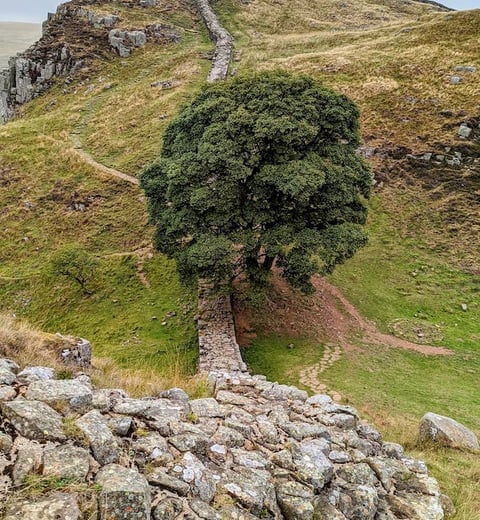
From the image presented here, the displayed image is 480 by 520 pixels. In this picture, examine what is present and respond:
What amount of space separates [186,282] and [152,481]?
62.2 ft

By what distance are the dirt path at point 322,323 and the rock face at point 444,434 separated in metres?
8.74

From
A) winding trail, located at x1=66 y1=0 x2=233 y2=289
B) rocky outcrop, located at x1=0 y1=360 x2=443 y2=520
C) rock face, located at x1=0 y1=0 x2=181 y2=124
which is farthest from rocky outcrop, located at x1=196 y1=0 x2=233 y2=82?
rocky outcrop, located at x1=0 y1=360 x2=443 y2=520

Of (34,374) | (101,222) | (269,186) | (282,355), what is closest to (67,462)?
(34,374)

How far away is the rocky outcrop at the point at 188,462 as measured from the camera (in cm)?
512

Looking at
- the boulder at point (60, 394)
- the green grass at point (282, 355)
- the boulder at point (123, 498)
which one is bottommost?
the green grass at point (282, 355)

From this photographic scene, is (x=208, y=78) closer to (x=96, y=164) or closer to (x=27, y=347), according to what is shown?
(x=96, y=164)

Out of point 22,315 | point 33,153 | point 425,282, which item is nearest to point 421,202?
point 425,282

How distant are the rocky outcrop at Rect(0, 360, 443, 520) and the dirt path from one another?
509 inches

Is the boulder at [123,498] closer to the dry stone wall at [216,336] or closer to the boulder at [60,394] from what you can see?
the boulder at [60,394]

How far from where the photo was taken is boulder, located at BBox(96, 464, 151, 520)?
4914 mm

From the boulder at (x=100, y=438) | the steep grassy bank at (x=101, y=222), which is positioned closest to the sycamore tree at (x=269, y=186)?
the steep grassy bank at (x=101, y=222)

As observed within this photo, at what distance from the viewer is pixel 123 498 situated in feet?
16.4

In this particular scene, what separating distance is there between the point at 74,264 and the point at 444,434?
82.1ft

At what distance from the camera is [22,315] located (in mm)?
30141
